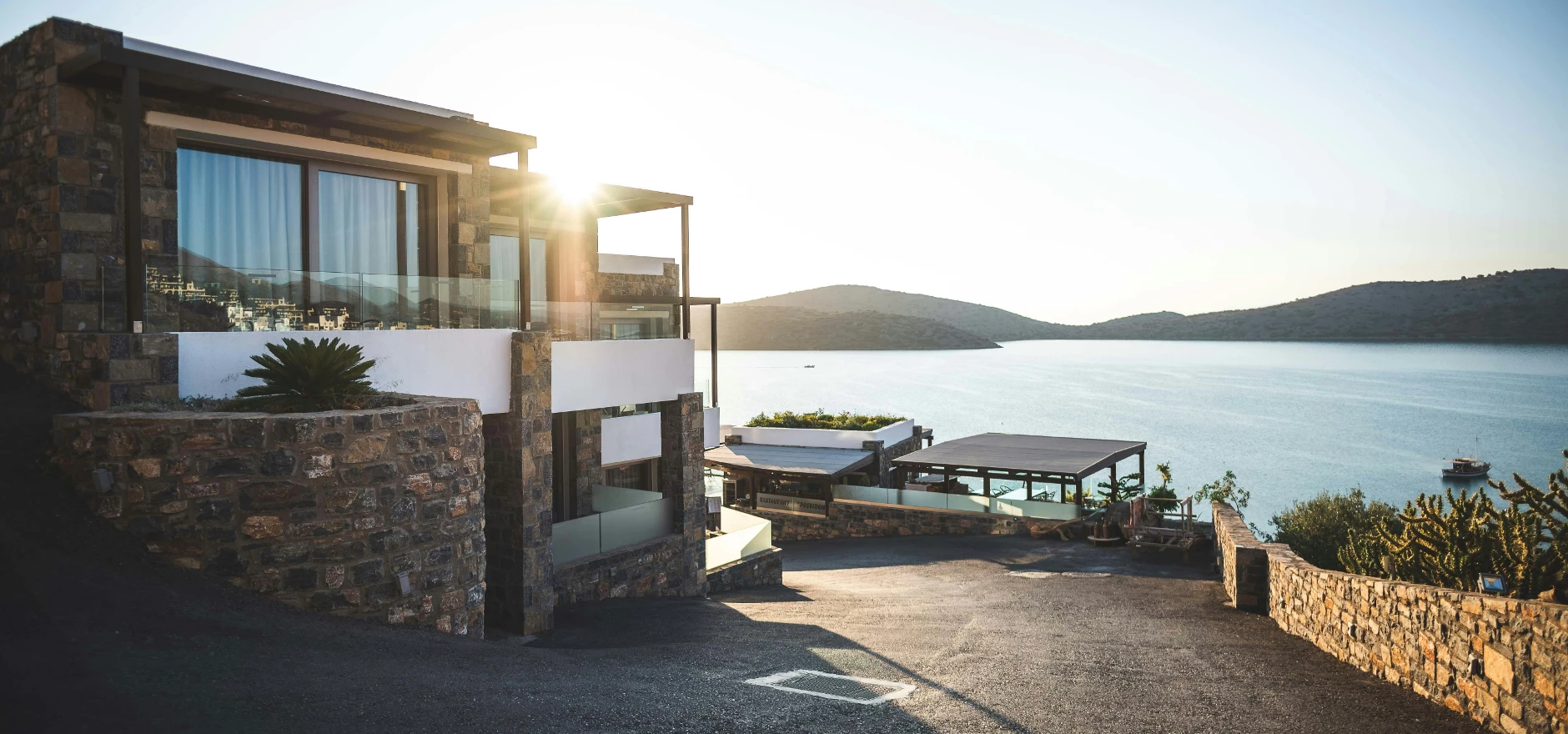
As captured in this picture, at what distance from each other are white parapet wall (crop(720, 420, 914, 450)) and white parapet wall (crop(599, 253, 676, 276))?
11238 mm

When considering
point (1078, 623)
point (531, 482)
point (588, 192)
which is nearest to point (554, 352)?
point (531, 482)

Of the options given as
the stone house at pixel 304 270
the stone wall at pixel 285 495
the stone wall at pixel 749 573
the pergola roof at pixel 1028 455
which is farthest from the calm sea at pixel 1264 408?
the stone wall at pixel 285 495

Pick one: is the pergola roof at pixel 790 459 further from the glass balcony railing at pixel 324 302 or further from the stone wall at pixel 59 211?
the stone wall at pixel 59 211

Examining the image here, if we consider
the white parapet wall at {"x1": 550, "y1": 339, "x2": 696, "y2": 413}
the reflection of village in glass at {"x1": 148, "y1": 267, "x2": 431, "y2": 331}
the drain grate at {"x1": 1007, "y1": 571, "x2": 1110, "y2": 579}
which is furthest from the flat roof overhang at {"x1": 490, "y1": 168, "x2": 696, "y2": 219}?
the drain grate at {"x1": 1007, "y1": 571, "x2": 1110, "y2": 579}

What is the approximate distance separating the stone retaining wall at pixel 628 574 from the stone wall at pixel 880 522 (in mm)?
9552

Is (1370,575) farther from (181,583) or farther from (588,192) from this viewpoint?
(588,192)

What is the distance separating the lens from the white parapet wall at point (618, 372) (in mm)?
12711

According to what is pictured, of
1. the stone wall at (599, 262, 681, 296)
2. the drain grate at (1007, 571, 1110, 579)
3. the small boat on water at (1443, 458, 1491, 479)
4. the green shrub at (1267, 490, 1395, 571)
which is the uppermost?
the stone wall at (599, 262, 681, 296)

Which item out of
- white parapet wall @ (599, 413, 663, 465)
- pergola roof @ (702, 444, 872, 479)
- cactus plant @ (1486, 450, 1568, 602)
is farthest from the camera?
pergola roof @ (702, 444, 872, 479)

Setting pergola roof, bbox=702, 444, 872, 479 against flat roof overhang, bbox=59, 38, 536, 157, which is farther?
pergola roof, bbox=702, 444, 872, 479

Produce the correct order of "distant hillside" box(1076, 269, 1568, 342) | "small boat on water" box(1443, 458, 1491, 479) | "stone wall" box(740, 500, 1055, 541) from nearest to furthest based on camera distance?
"stone wall" box(740, 500, 1055, 541) < "small boat on water" box(1443, 458, 1491, 479) < "distant hillside" box(1076, 269, 1568, 342)

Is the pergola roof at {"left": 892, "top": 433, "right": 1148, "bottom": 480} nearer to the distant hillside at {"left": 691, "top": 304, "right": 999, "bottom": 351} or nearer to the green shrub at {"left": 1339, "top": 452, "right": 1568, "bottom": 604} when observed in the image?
the green shrub at {"left": 1339, "top": 452, "right": 1568, "bottom": 604}

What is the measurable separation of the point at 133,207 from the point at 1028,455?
69.5 feet

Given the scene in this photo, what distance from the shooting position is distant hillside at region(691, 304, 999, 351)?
438 feet
